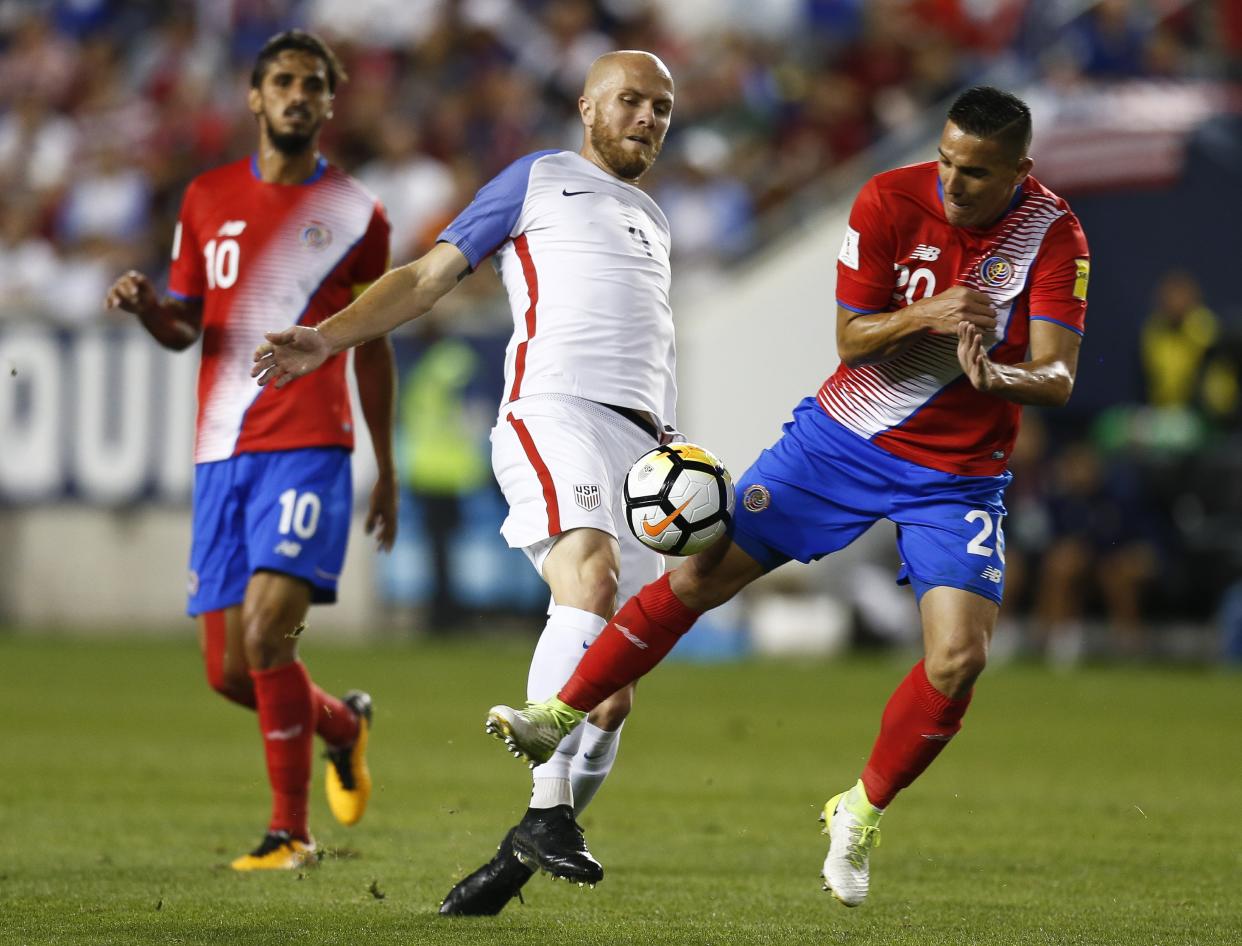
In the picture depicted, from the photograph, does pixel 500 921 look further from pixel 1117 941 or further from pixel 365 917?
pixel 1117 941

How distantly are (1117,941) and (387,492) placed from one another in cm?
334

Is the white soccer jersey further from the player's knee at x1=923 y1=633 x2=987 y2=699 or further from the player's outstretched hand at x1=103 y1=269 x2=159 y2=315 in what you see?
the player's outstretched hand at x1=103 y1=269 x2=159 y2=315

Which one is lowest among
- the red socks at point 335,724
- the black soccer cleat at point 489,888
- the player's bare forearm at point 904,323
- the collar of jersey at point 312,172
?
the black soccer cleat at point 489,888

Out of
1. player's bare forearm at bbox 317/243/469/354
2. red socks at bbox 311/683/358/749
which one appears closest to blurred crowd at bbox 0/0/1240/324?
red socks at bbox 311/683/358/749

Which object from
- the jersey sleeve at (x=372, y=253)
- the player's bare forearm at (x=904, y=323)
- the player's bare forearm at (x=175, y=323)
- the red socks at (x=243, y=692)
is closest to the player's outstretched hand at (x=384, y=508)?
the red socks at (x=243, y=692)

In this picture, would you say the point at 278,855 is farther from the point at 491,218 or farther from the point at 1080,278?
the point at 1080,278

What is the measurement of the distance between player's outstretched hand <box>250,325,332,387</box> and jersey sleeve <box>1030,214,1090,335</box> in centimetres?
205

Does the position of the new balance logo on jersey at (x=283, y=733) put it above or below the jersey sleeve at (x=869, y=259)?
below

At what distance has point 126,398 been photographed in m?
17.5

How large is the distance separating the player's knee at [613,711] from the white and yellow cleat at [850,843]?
28.1 inches

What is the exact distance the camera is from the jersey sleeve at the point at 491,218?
6.06 m

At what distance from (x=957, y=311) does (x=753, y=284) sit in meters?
12.2

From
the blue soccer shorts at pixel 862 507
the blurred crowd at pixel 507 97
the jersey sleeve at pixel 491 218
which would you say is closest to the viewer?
the blue soccer shorts at pixel 862 507

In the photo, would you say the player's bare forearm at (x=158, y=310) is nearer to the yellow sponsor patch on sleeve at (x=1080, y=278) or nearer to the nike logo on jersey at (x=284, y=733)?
the nike logo on jersey at (x=284, y=733)
